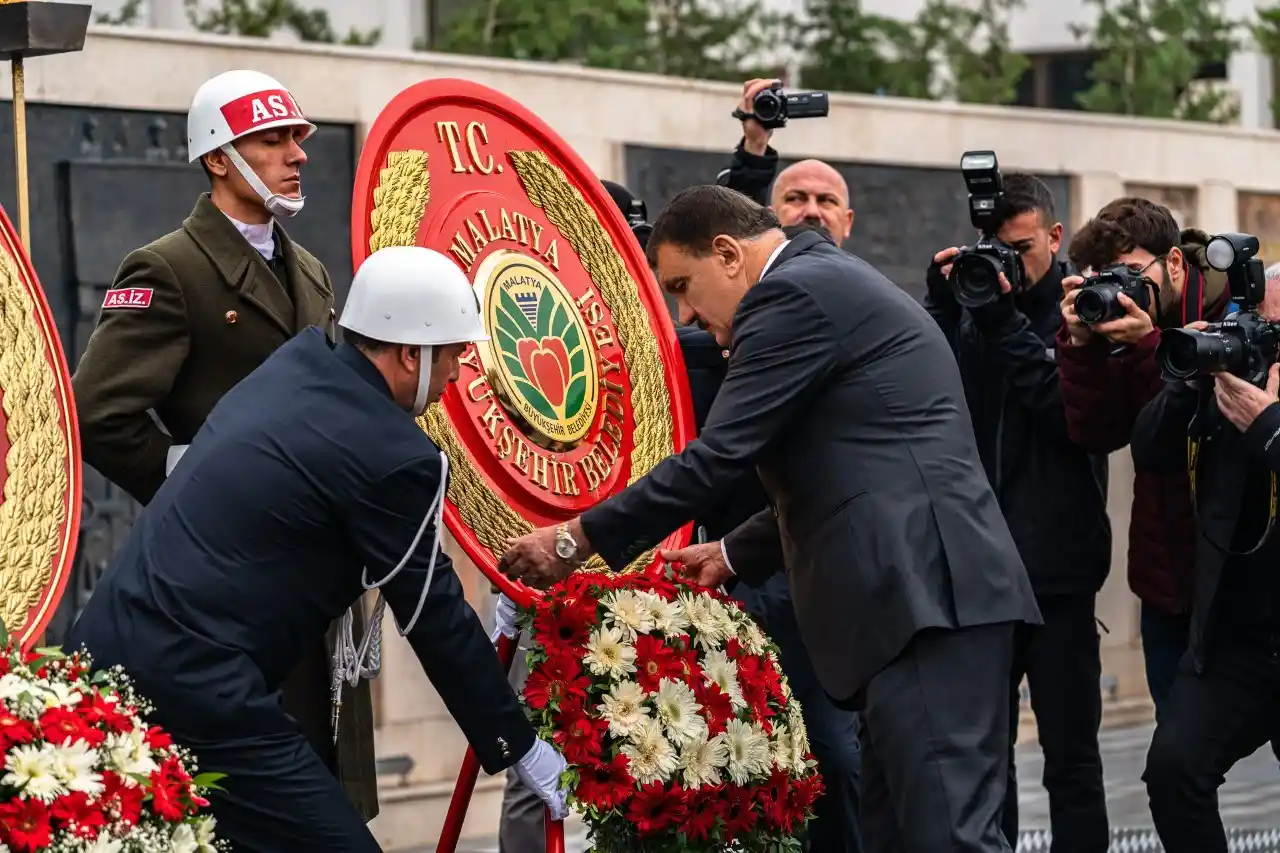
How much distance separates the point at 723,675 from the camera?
5.19 m

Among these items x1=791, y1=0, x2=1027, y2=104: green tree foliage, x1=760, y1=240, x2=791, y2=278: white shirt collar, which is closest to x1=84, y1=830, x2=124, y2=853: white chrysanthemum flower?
x1=760, y1=240, x2=791, y2=278: white shirt collar

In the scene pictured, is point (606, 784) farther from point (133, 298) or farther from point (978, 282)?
point (978, 282)

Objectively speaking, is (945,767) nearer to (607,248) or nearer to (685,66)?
(607,248)

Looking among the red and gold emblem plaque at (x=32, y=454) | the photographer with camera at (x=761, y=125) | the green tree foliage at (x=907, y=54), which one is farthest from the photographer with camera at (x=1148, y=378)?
the green tree foliage at (x=907, y=54)

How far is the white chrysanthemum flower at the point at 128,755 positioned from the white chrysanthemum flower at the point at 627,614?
1.32 meters

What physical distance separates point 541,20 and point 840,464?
6450 millimetres

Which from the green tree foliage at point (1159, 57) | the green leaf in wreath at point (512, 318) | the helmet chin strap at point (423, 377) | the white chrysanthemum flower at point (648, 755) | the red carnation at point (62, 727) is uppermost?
the green tree foliage at point (1159, 57)

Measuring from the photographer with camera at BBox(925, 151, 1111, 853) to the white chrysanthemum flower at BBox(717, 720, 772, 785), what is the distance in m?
1.74

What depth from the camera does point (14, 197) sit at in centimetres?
771

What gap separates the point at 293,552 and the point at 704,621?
3.85ft

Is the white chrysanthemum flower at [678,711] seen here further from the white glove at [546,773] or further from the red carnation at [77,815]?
the red carnation at [77,815]

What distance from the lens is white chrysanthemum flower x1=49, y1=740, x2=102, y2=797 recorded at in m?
3.90

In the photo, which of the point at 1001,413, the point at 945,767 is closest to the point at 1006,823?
the point at 1001,413

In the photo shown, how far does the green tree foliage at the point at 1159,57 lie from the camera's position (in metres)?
13.8
